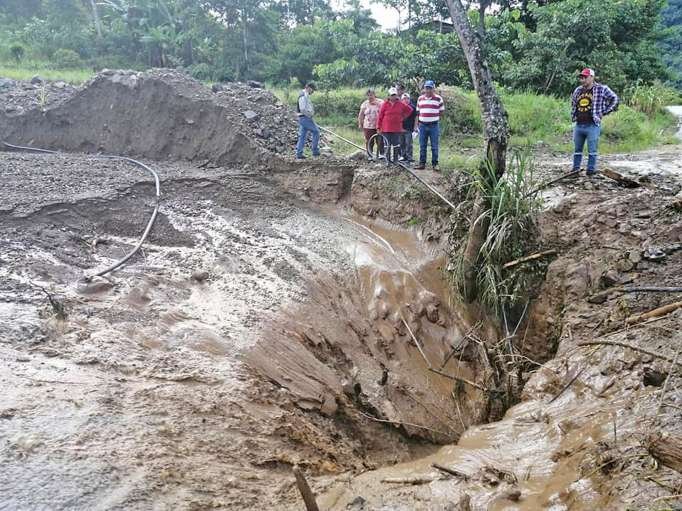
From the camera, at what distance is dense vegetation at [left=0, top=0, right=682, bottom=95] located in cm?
1437

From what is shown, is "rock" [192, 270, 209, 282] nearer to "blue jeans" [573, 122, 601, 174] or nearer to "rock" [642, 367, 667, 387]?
"rock" [642, 367, 667, 387]

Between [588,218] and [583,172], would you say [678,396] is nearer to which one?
[588,218]

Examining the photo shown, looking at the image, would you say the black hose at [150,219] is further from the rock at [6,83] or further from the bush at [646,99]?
the bush at [646,99]

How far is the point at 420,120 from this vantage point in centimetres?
800

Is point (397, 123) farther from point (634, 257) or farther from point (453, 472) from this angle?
point (453, 472)

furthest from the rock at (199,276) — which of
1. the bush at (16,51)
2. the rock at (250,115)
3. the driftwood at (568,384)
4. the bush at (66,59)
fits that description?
the bush at (16,51)

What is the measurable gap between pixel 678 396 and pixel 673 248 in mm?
2404

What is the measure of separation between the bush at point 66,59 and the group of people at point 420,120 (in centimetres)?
1364

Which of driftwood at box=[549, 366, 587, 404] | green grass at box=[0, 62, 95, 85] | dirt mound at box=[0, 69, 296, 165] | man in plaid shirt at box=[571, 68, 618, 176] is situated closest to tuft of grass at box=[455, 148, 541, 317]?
driftwood at box=[549, 366, 587, 404]

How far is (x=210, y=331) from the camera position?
16.4ft

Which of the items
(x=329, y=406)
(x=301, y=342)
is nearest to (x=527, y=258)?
(x=301, y=342)

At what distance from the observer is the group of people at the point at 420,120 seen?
22.6 feet

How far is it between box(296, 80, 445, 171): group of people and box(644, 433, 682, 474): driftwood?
18.5 feet

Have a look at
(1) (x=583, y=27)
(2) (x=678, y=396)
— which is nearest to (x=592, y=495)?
(2) (x=678, y=396)
